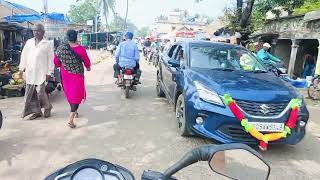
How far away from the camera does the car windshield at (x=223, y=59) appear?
660 cm

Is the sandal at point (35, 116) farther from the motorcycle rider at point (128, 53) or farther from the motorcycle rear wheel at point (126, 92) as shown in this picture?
the motorcycle rider at point (128, 53)

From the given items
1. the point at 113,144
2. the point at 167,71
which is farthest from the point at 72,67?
the point at 167,71

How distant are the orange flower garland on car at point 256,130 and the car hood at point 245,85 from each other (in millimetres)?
117

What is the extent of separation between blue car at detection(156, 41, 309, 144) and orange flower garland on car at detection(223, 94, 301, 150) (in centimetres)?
6

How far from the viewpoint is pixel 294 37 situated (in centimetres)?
1470

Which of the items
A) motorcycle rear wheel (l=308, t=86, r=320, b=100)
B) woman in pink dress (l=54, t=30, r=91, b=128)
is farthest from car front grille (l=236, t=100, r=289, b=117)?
motorcycle rear wheel (l=308, t=86, r=320, b=100)

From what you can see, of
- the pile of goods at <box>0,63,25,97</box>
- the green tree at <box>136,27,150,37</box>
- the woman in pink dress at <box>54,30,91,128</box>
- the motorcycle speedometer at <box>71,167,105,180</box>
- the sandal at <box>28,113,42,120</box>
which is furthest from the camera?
the green tree at <box>136,27,150,37</box>

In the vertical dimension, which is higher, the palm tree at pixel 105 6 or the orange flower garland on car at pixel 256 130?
the palm tree at pixel 105 6

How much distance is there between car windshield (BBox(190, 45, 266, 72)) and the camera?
21.6 ft

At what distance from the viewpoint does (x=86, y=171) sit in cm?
157

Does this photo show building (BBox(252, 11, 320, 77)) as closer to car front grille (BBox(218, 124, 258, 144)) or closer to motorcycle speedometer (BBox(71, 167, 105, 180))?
car front grille (BBox(218, 124, 258, 144))

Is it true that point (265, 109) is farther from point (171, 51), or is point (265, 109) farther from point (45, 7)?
point (45, 7)

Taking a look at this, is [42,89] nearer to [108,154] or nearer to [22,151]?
[22,151]

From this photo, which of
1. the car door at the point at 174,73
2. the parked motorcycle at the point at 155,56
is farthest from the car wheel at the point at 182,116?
the parked motorcycle at the point at 155,56
